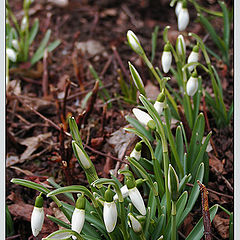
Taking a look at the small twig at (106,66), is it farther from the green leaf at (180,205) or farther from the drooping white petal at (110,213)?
the drooping white petal at (110,213)

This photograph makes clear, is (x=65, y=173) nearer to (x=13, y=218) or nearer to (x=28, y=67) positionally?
(x=13, y=218)

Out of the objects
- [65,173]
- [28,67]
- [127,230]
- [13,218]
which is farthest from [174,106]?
[28,67]

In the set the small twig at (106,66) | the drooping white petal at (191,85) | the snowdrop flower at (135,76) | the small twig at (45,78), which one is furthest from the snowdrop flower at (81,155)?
the small twig at (106,66)

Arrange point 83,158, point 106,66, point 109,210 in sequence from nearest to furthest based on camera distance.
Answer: point 109,210, point 83,158, point 106,66

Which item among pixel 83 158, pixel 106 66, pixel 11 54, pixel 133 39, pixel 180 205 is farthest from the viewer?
pixel 106 66

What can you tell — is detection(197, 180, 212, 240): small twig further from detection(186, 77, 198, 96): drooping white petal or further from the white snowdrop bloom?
the white snowdrop bloom

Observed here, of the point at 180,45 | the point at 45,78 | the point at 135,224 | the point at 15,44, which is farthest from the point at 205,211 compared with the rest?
the point at 15,44

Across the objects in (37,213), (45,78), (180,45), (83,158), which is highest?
(180,45)

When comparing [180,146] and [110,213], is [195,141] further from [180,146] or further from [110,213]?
[110,213]

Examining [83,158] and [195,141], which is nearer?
[83,158]
